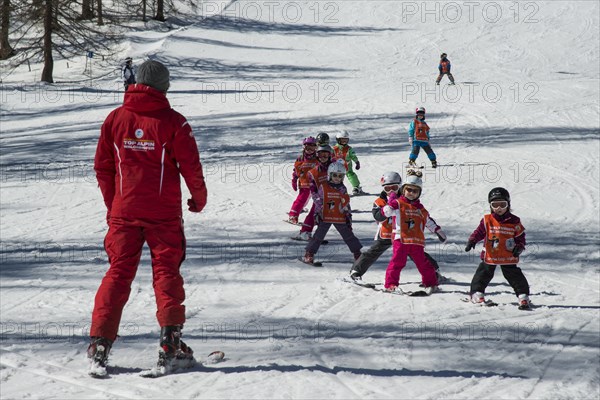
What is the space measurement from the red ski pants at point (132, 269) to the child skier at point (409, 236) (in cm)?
357

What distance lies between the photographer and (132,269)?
5211 millimetres

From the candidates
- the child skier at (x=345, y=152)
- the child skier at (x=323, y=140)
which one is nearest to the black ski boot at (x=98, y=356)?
the child skier at (x=323, y=140)

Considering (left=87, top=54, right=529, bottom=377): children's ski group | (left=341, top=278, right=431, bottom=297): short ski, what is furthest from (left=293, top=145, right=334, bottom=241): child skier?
(left=87, top=54, right=529, bottom=377): children's ski group

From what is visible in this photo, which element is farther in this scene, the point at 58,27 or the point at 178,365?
the point at 58,27

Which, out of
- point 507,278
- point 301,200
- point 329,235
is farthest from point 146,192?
point 301,200

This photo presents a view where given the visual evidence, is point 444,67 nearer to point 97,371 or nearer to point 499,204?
point 499,204

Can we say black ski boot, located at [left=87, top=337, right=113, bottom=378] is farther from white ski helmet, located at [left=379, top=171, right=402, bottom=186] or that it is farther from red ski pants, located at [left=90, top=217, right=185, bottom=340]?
white ski helmet, located at [left=379, top=171, right=402, bottom=186]

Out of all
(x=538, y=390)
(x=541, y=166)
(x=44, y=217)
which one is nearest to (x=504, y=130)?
(x=541, y=166)

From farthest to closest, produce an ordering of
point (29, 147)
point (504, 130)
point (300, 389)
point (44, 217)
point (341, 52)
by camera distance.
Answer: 1. point (341, 52)
2. point (504, 130)
3. point (29, 147)
4. point (44, 217)
5. point (300, 389)

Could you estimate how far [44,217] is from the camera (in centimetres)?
1258

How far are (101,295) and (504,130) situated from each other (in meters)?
18.3

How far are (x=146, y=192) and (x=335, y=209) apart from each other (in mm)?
4654

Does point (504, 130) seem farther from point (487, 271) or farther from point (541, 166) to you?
point (487, 271)

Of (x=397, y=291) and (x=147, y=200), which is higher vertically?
(x=147, y=200)
